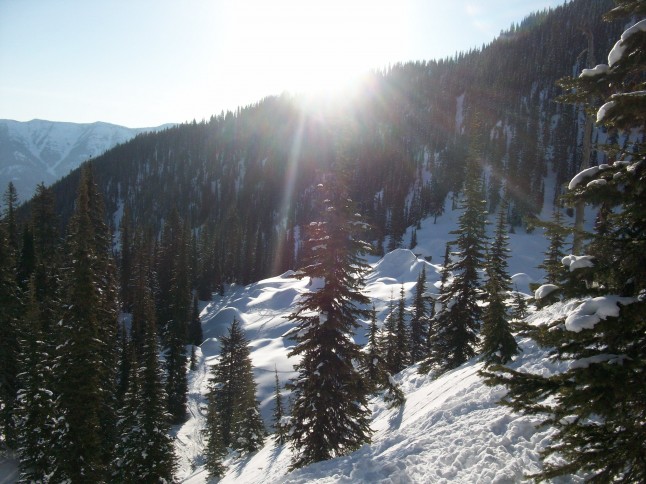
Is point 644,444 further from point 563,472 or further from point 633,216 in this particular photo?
point 633,216

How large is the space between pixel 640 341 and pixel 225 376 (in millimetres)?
37083

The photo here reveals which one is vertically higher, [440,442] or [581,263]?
[581,263]

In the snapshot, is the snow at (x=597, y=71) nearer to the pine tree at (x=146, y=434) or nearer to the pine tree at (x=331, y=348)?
the pine tree at (x=331, y=348)

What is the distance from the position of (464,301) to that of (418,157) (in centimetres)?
13780

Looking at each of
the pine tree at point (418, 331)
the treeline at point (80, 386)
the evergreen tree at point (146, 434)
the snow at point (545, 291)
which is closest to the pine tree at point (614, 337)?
the snow at point (545, 291)

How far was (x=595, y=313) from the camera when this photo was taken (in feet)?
14.3

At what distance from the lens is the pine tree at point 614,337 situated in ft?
13.8

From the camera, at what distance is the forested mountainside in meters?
116

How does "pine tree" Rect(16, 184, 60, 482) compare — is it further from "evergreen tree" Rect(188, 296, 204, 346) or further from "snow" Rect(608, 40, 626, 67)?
"evergreen tree" Rect(188, 296, 204, 346)

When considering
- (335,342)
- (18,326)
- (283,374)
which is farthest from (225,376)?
(335,342)

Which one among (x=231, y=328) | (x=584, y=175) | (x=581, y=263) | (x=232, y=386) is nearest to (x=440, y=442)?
(x=581, y=263)

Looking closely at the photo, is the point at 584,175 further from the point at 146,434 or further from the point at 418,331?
the point at 418,331

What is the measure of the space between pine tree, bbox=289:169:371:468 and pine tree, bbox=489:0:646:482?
33.5 feet

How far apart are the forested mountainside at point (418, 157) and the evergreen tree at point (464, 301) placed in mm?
70932
